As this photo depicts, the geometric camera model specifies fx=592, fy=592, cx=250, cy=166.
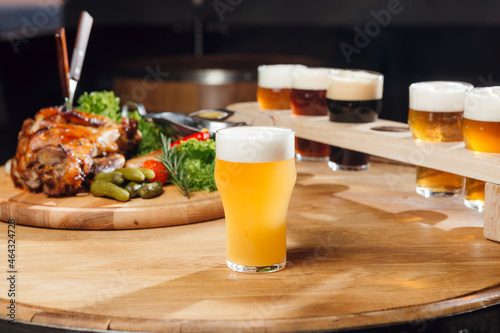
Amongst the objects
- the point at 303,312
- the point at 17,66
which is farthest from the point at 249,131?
the point at 17,66

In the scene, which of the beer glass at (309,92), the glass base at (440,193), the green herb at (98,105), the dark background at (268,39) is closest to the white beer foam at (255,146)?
the glass base at (440,193)

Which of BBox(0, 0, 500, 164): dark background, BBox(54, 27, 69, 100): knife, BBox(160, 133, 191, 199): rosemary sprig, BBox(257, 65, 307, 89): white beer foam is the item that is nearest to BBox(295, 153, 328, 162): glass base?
BBox(257, 65, 307, 89): white beer foam

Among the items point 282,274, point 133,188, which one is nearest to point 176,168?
point 133,188

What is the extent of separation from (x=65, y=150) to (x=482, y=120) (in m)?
1.34

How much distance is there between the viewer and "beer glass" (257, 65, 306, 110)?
2564mm

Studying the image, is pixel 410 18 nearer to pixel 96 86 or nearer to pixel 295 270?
pixel 96 86

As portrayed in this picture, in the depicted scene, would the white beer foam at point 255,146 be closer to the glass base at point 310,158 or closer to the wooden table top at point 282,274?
the wooden table top at point 282,274

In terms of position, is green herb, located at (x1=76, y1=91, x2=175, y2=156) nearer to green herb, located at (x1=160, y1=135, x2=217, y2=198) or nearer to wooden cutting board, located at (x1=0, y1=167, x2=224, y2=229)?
green herb, located at (x1=160, y1=135, x2=217, y2=198)

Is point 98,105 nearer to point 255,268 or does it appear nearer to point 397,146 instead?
point 397,146

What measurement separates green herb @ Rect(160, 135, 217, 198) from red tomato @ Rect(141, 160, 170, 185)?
2 cm

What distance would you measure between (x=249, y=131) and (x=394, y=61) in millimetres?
5779

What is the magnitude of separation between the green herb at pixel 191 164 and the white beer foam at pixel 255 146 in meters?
0.59

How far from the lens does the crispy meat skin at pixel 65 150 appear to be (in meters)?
1.96

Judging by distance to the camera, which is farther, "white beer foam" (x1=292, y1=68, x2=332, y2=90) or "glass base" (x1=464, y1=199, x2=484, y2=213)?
"white beer foam" (x1=292, y1=68, x2=332, y2=90)
